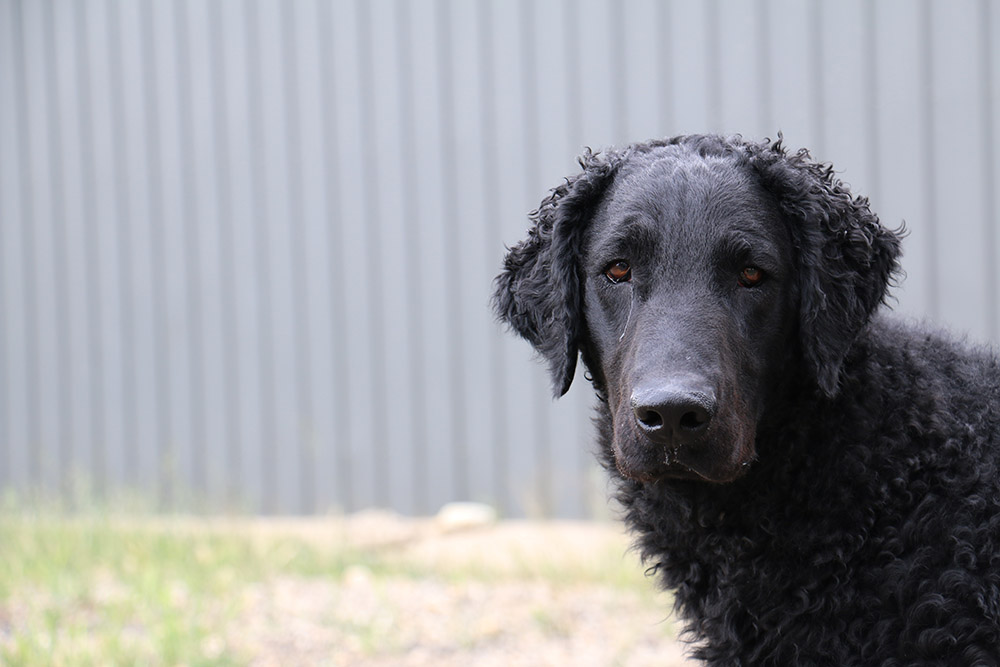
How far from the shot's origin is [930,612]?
2459 millimetres

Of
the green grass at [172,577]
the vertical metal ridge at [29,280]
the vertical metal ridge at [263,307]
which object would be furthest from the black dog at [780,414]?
the vertical metal ridge at [29,280]

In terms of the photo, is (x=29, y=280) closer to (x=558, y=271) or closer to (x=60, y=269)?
(x=60, y=269)

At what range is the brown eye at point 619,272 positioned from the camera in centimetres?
293

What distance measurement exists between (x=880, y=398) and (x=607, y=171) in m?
1.10

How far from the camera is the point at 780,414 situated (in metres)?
2.82

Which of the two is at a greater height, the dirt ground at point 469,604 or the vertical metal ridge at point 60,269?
the vertical metal ridge at point 60,269

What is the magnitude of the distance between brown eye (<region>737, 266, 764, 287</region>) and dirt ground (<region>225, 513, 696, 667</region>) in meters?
1.64

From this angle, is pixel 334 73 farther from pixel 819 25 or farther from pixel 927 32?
pixel 927 32

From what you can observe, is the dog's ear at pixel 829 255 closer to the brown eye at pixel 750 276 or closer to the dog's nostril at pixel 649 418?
the brown eye at pixel 750 276

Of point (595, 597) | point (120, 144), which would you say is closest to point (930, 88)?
point (595, 597)

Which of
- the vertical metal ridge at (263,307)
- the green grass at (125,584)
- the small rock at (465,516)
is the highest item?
the vertical metal ridge at (263,307)

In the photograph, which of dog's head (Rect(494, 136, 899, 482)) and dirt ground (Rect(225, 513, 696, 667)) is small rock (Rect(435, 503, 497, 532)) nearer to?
dirt ground (Rect(225, 513, 696, 667))

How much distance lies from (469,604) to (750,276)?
3515 millimetres

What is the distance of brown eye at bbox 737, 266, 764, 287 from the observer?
110 inches
